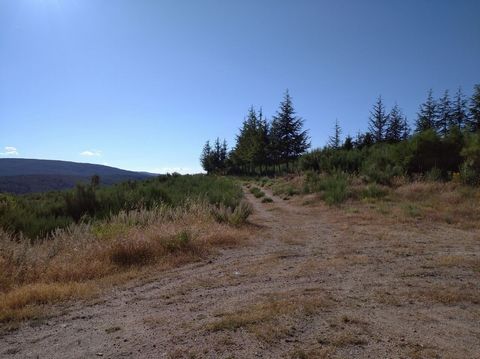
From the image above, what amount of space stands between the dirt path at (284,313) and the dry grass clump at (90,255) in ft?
1.74

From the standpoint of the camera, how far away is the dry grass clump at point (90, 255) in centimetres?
509

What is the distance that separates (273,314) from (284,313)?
127mm

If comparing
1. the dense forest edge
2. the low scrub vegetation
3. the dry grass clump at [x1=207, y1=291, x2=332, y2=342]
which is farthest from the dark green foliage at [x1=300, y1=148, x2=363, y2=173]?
the dry grass clump at [x1=207, y1=291, x2=332, y2=342]

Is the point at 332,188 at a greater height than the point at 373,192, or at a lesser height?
greater

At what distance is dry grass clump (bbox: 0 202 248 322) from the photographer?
200 inches

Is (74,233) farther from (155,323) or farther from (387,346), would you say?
(387,346)

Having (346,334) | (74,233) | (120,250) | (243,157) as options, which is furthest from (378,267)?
Answer: (243,157)

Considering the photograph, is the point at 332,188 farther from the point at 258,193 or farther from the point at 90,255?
the point at 90,255

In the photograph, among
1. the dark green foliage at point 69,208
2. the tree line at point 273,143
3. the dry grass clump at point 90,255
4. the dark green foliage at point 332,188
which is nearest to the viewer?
the dry grass clump at point 90,255

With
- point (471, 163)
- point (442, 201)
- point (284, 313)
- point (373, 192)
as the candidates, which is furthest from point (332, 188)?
point (284, 313)

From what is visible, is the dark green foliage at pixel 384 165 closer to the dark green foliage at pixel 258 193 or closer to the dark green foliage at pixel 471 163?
the dark green foliage at pixel 471 163

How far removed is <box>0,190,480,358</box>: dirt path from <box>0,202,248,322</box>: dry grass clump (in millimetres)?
531

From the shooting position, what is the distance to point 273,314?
411cm

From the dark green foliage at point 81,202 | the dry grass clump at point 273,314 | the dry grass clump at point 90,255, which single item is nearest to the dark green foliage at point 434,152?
the dry grass clump at point 90,255
